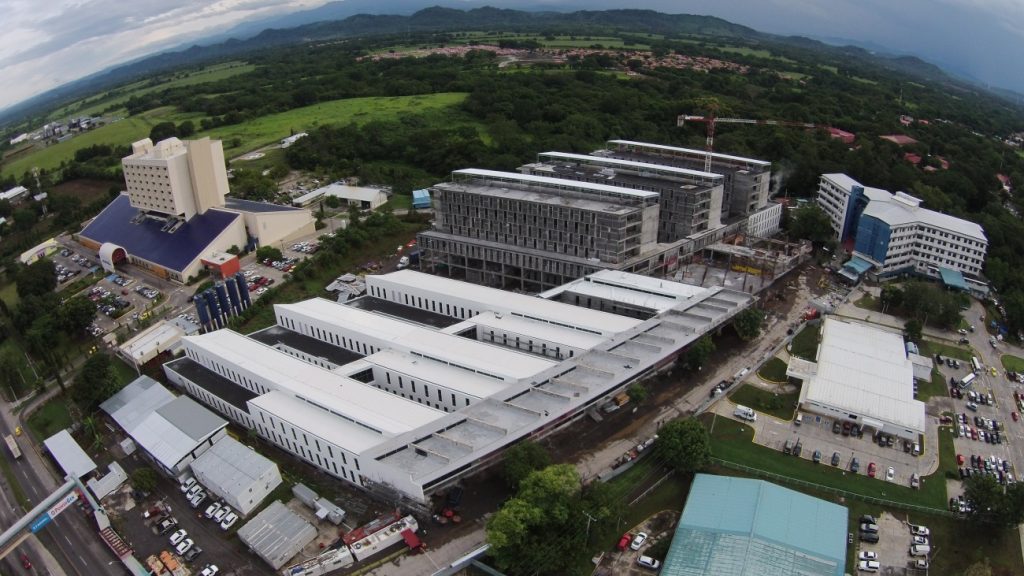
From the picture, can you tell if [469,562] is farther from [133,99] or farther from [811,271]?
[133,99]

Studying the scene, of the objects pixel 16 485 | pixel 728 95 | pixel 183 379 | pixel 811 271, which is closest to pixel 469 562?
pixel 183 379

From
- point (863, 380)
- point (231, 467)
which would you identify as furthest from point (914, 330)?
point (231, 467)

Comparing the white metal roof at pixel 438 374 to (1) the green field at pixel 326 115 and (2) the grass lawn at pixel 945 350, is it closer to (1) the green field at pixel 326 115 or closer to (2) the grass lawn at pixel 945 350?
(2) the grass lawn at pixel 945 350

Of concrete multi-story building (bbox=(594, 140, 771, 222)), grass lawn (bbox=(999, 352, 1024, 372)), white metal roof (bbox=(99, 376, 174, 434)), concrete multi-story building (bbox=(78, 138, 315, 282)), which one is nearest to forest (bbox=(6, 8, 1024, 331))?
grass lawn (bbox=(999, 352, 1024, 372))

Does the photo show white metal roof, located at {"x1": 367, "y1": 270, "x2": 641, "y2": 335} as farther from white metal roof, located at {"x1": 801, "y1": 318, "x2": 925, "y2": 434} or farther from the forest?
the forest

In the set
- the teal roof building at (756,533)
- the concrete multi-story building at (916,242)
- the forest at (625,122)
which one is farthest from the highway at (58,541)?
the concrete multi-story building at (916,242)

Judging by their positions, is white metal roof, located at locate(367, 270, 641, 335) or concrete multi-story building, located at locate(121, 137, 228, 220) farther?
concrete multi-story building, located at locate(121, 137, 228, 220)
